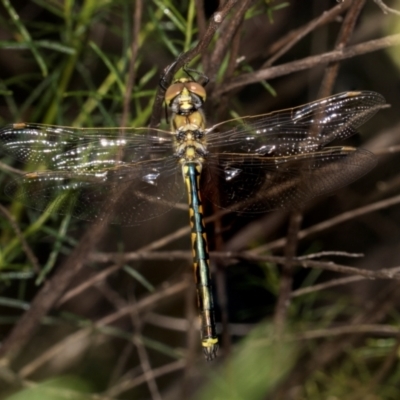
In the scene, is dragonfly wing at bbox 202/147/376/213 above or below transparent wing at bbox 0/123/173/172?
below

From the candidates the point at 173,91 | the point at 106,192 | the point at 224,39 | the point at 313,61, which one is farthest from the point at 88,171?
the point at 313,61

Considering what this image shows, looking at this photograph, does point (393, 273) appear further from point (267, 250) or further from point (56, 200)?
point (56, 200)

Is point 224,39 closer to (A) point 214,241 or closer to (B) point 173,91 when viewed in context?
(B) point 173,91

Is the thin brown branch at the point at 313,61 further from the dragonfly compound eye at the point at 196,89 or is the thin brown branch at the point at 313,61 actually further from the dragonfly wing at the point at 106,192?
the dragonfly wing at the point at 106,192

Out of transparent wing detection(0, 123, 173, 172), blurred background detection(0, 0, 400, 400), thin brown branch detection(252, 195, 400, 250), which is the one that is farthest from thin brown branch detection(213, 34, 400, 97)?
thin brown branch detection(252, 195, 400, 250)

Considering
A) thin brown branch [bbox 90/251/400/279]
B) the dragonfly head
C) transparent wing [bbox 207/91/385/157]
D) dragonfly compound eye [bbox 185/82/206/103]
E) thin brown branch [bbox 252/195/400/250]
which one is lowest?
thin brown branch [bbox 90/251/400/279]

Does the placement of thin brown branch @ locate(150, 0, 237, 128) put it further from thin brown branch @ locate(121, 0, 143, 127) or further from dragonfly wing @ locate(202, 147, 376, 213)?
dragonfly wing @ locate(202, 147, 376, 213)

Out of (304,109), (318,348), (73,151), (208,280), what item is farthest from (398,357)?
(73,151)
